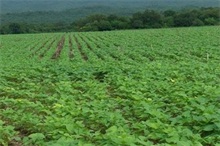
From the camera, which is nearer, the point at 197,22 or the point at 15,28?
the point at 197,22

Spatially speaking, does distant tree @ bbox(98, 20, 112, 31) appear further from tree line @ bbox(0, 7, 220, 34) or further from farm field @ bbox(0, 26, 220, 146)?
farm field @ bbox(0, 26, 220, 146)

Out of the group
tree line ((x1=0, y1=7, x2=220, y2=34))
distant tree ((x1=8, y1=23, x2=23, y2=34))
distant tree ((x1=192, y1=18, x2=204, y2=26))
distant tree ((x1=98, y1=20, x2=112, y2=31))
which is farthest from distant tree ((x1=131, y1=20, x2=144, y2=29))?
distant tree ((x1=8, y1=23, x2=23, y2=34))

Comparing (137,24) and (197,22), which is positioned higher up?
(197,22)

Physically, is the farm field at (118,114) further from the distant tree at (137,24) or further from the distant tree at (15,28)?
the distant tree at (15,28)

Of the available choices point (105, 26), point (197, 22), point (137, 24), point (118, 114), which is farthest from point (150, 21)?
point (118, 114)

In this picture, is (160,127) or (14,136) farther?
(14,136)

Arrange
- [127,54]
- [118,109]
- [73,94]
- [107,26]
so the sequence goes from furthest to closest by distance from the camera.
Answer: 1. [107,26]
2. [127,54]
3. [73,94]
4. [118,109]

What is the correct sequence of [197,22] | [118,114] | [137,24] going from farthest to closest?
1. [137,24]
2. [197,22]
3. [118,114]

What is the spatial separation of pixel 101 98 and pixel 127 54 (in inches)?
538

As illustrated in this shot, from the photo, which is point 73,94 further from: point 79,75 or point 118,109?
point 79,75

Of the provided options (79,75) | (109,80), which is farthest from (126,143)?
(79,75)

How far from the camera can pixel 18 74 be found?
1237cm

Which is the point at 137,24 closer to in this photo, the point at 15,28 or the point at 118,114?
the point at 15,28

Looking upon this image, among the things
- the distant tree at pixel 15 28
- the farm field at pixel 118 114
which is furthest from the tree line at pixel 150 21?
the farm field at pixel 118 114
